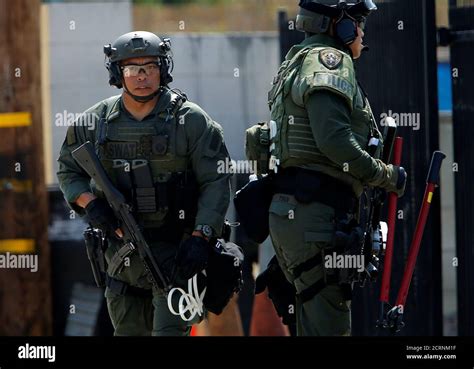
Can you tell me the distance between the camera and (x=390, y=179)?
19.6 feet

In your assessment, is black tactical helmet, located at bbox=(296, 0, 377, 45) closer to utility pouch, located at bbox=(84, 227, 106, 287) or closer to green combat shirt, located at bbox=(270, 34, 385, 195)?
green combat shirt, located at bbox=(270, 34, 385, 195)

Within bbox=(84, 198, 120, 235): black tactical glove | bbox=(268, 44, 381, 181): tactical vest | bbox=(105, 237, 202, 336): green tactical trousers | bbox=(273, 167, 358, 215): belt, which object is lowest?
bbox=(105, 237, 202, 336): green tactical trousers

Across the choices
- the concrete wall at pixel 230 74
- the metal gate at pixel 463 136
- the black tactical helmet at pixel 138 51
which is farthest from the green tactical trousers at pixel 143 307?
the concrete wall at pixel 230 74

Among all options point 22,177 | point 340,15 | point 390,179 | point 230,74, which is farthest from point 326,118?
point 22,177

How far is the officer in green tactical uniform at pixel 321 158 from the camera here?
5844mm

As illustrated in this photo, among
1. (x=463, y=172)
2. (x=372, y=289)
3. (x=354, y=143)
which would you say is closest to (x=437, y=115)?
(x=463, y=172)

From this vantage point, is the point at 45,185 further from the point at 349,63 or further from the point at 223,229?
the point at 349,63

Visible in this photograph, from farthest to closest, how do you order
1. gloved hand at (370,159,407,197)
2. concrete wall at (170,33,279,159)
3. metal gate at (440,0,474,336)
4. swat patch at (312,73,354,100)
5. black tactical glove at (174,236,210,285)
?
concrete wall at (170,33,279,159) → metal gate at (440,0,474,336) → black tactical glove at (174,236,210,285) → gloved hand at (370,159,407,197) → swat patch at (312,73,354,100)

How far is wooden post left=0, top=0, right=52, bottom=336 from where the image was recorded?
8125 millimetres

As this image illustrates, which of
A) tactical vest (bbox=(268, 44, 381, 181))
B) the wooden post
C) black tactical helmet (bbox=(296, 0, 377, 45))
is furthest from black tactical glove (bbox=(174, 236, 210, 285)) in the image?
the wooden post

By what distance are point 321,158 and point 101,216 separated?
962mm

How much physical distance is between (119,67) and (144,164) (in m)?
0.43

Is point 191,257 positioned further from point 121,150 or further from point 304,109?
point 304,109

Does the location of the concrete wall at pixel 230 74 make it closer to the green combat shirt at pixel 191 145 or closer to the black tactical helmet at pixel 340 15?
the green combat shirt at pixel 191 145
